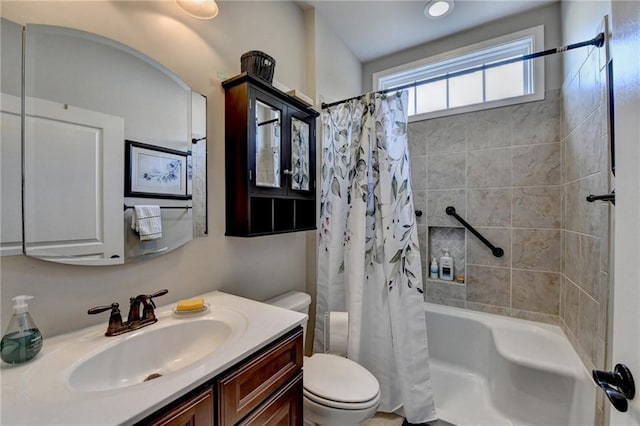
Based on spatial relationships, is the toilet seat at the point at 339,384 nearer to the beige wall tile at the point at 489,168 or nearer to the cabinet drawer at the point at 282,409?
the cabinet drawer at the point at 282,409

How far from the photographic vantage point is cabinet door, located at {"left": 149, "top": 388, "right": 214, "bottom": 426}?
24.5 inches

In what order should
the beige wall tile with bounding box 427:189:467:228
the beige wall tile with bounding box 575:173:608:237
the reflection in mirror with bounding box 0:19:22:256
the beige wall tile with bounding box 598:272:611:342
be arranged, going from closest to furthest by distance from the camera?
the reflection in mirror with bounding box 0:19:22:256 → the beige wall tile with bounding box 598:272:611:342 → the beige wall tile with bounding box 575:173:608:237 → the beige wall tile with bounding box 427:189:467:228

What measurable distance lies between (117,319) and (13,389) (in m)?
0.30

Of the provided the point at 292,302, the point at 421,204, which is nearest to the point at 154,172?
the point at 292,302

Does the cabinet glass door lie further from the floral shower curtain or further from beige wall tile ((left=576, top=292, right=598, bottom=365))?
beige wall tile ((left=576, top=292, right=598, bottom=365))

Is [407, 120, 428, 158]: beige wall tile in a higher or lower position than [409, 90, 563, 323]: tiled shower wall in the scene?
higher

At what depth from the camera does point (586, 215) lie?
141 centimetres

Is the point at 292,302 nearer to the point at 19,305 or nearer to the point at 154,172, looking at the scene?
the point at 154,172

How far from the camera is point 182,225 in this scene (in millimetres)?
1225

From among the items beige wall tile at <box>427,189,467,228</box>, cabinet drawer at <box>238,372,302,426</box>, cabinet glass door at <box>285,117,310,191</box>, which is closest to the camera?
cabinet drawer at <box>238,372,302,426</box>

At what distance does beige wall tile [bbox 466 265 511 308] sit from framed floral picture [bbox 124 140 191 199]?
2.16 metres

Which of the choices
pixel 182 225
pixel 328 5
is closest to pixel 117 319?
pixel 182 225

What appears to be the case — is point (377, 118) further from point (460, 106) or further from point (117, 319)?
point (117, 319)

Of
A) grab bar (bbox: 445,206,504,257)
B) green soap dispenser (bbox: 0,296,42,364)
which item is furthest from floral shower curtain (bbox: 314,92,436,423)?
green soap dispenser (bbox: 0,296,42,364)
